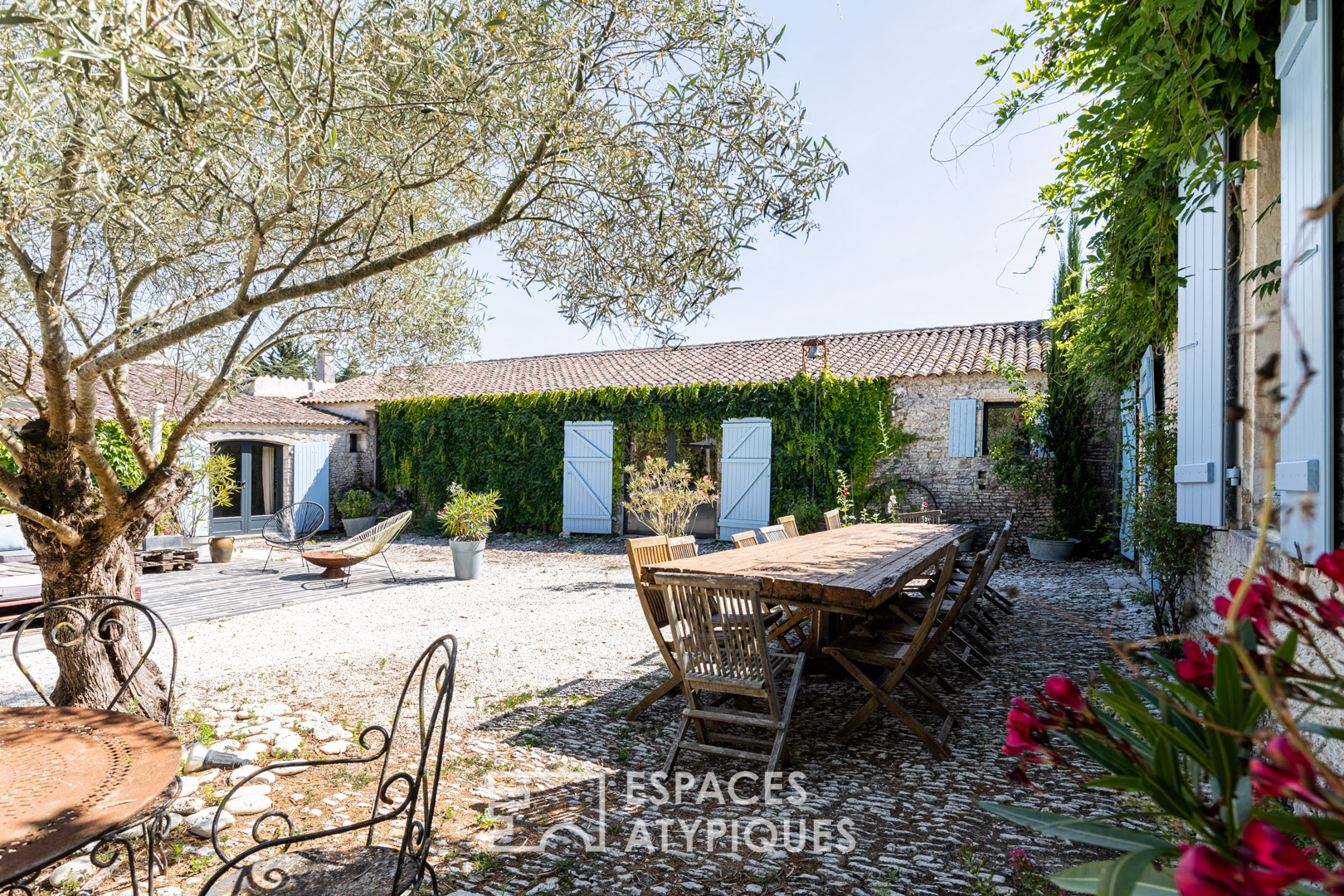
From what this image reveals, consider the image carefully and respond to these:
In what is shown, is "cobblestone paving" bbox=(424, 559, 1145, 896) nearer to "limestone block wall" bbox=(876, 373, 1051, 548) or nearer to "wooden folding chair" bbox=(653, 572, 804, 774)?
"wooden folding chair" bbox=(653, 572, 804, 774)

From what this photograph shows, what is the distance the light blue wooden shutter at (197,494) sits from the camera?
1089 centimetres

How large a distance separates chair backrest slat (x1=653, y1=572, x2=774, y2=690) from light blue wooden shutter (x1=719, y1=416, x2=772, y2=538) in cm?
876

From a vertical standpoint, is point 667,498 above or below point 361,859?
above

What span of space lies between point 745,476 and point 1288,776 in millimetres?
11984

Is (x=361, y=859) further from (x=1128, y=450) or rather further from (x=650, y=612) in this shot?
(x=1128, y=450)

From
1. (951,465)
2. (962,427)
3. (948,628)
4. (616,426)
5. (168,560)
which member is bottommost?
(168,560)

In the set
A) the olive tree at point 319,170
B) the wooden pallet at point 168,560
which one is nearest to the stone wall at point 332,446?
the wooden pallet at point 168,560

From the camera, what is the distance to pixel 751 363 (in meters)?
14.7

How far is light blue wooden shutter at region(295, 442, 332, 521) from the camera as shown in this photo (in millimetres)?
14523

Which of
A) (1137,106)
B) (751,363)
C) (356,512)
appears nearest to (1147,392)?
(1137,106)

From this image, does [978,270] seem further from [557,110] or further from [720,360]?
[720,360]

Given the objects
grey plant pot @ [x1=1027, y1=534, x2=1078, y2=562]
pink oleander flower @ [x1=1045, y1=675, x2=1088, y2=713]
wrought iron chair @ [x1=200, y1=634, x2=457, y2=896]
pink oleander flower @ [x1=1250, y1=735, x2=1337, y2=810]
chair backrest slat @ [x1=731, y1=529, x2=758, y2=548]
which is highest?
pink oleander flower @ [x1=1250, y1=735, x2=1337, y2=810]

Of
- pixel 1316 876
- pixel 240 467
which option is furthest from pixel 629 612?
pixel 240 467

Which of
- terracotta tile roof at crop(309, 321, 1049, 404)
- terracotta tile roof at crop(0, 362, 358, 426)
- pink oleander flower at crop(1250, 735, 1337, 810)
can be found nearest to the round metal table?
pink oleander flower at crop(1250, 735, 1337, 810)
